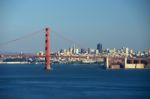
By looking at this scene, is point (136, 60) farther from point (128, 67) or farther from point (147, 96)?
point (147, 96)

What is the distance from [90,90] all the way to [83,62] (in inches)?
2140

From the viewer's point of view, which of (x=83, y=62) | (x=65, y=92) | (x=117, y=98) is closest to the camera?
(x=117, y=98)

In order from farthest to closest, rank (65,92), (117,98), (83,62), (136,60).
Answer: (83,62)
(136,60)
(65,92)
(117,98)

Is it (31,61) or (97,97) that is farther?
(31,61)

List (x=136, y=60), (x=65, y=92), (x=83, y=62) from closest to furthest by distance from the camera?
(x=65, y=92) → (x=136, y=60) → (x=83, y=62)

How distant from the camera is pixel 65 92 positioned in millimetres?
24469

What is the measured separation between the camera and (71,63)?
82.8m

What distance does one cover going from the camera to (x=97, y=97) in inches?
871

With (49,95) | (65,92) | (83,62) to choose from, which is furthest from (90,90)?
(83,62)

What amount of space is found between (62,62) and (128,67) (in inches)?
1129

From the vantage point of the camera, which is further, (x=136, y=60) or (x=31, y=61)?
(x=31, y=61)

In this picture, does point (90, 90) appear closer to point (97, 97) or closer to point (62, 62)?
point (97, 97)

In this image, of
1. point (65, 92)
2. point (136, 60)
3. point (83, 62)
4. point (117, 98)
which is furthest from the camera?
point (83, 62)

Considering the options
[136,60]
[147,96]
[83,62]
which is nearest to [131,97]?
[147,96]
